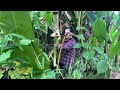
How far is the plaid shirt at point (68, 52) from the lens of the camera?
1435mm

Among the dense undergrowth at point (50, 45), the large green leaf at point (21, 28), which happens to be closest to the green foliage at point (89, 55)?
the dense undergrowth at point (50, 45)

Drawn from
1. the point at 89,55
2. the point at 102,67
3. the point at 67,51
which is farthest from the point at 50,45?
the point at 102,67

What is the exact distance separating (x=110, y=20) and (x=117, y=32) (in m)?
0.19

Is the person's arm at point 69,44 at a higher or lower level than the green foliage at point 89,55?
higher

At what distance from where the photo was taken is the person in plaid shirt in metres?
1.43

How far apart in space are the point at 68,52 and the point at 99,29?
12.3 inches

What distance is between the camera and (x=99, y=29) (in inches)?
48.1

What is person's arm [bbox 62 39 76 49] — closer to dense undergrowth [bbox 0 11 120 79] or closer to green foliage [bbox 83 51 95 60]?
dense undergrowth [bbox 0 11 120 79]

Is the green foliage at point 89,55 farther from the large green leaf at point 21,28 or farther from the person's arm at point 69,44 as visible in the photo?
the large green leaf at point 21,28

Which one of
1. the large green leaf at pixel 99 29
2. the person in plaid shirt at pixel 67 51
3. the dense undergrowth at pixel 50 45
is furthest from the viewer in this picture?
the person in plaid shirt at pixel 67 51

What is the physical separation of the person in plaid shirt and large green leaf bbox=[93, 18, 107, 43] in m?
0.21
